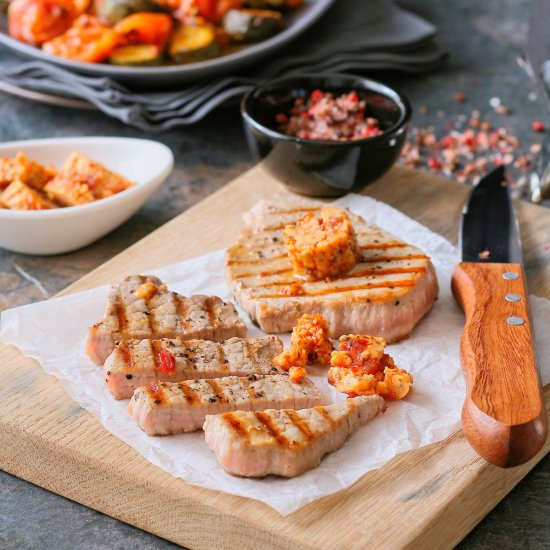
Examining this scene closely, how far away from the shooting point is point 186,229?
4812 mm

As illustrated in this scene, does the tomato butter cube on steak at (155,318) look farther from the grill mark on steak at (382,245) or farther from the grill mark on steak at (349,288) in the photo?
the grill mark on steak at (382,245)

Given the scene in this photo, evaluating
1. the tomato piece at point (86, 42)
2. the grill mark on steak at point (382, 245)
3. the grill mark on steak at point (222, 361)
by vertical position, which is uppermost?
the tomato piece at point (86, 42)

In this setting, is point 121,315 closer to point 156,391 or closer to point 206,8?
point 156,391

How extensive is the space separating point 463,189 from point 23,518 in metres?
2.95

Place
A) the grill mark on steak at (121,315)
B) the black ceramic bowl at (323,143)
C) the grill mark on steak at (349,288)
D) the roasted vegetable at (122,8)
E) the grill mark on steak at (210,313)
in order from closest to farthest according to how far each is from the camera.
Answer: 1. the grill mark on steak at (121,315)
2. the grill mark on steak at (210,313)
3. the grill mark on steak at (349,288)
4. the black ceramic bowl at (323,143)
5. the roasted vegetable at (122,8)

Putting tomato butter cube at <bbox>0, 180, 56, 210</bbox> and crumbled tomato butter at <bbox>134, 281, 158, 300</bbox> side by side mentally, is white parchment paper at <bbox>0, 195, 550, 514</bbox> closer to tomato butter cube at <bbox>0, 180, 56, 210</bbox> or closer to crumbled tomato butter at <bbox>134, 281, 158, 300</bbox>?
crumbled tomato butter at <bbox>134, 281, 158, 300</bbox>

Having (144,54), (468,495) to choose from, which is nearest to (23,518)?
(468,495)

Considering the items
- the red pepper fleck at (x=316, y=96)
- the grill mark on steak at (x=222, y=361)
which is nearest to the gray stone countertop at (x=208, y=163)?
the grill mark on steak at (x=222, y=361)

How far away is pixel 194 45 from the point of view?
607cm

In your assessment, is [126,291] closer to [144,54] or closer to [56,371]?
[56,371]

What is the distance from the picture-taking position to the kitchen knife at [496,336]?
3.16m

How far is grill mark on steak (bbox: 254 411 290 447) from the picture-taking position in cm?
326

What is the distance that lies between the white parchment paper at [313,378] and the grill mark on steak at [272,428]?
141mm

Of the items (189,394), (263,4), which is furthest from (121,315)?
(263,4)
